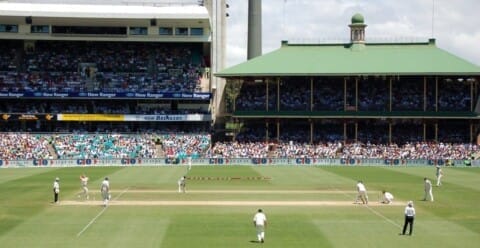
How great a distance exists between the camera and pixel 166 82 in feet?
285

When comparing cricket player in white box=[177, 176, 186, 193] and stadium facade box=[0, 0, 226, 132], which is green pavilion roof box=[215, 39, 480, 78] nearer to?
stadium facade box=[0, 0, 226, 132]

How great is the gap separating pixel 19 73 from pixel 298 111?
31.4 metres

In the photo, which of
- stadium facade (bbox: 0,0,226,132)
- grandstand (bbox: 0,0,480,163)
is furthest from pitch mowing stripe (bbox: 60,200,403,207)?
stadium facade (bbox: 0,0,226,132)

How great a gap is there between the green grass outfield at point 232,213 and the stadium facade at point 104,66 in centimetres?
2841

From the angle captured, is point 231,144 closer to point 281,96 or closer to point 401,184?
point 281,96

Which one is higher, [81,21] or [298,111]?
[81,21]

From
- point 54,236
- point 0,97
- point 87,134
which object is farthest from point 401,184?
point 0,97

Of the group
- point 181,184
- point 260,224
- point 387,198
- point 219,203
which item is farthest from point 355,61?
point 260,224

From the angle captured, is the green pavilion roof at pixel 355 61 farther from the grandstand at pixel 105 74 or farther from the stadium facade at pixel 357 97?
the grandstand at pixel 105 74

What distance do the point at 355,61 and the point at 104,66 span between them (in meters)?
28.3

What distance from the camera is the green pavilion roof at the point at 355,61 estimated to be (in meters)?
80.2

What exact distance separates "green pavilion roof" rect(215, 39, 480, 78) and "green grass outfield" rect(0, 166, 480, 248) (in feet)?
83.6

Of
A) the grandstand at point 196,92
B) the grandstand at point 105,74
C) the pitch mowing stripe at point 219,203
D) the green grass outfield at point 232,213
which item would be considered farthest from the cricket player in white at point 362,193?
the grandstand at point 105,74

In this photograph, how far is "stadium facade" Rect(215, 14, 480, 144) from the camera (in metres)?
80.6
